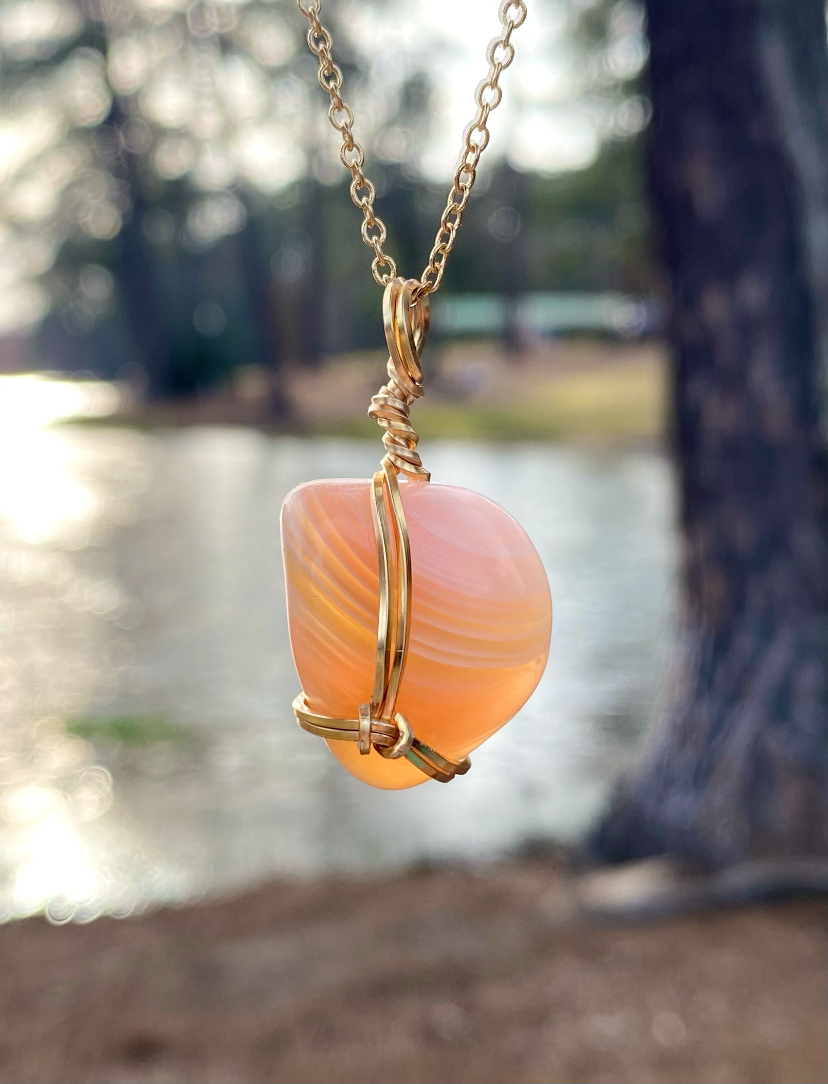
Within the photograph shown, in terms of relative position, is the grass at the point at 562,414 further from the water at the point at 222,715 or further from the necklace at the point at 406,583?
the necklace at the point at 406,583

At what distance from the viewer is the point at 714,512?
2953 millimetres

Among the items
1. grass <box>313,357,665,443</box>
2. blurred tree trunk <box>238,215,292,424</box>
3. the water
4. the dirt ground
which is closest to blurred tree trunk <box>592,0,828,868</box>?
the dirt ground

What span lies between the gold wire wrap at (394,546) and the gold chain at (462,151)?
0.11ft

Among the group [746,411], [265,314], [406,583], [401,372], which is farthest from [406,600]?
[265,314]

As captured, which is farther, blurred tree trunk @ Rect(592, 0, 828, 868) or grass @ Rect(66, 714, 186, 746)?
grass @ Rect(66, 714, 186, 746)

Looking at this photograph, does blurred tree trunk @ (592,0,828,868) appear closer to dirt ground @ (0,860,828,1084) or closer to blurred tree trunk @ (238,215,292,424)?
dirt ground @ (0,860,828,1084)

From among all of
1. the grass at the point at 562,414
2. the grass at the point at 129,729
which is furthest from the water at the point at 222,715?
the grass at the point at 562,414

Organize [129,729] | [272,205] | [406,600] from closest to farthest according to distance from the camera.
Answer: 1. [406,600]
2. [129,729]
3. [272,205]

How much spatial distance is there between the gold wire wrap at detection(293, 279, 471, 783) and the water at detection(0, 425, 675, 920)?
288cm

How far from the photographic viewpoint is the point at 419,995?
2949 mm

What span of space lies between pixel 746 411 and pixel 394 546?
7.21 feet

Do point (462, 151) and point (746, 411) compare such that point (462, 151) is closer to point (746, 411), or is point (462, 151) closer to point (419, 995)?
point (746, 411)

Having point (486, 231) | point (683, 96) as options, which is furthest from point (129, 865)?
point (486, 231)

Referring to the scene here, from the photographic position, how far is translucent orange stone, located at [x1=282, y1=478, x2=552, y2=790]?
2.96 feet
